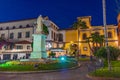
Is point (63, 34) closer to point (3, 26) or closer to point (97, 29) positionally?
point (97, 29)

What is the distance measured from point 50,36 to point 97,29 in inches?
722

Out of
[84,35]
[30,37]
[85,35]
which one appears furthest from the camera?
[84,35]

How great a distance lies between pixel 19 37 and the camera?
7388 cm

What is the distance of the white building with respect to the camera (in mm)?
67062

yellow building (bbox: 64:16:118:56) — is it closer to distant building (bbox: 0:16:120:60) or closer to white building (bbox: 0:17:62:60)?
distant building (bbox: 0:16:120:60)

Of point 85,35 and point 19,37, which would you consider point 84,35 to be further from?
point 19,37

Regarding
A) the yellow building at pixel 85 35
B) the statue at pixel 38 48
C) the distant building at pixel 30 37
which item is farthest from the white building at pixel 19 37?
the statue at pixel 38 48

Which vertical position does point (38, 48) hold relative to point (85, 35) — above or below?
below

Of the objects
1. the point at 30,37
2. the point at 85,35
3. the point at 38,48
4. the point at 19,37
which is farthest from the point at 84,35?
the point at 38,48

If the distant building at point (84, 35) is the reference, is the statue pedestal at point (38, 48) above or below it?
below

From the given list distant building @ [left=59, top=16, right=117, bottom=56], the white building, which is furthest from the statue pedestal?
distant building @ [left=59, top=16, right=117, bottom=56]

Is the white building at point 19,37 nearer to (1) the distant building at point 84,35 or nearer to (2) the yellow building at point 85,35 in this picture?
(1) the distant building at point 84,35

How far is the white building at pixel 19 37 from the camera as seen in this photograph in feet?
220

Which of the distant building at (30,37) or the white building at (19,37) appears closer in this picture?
the white building at (19,37)
